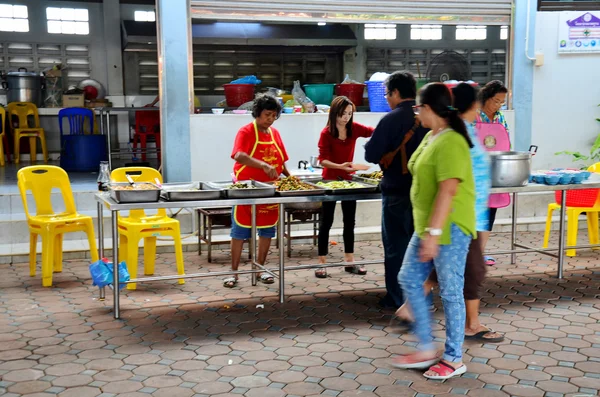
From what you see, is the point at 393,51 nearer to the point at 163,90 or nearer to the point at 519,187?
the point at 163,90

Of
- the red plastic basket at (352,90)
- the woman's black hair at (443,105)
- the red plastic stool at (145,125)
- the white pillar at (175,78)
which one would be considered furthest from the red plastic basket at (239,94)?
the woman's black hair at (443,105)

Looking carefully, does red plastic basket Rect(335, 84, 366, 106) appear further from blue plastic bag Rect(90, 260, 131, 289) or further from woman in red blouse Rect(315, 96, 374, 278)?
blue plastic bag Rect(90, 260, 131, 289)

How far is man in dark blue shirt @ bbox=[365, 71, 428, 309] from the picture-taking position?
446cm

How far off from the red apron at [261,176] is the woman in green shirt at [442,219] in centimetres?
195

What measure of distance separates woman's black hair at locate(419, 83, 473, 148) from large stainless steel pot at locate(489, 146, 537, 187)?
1691 millimetres

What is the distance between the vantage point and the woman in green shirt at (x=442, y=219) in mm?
3398

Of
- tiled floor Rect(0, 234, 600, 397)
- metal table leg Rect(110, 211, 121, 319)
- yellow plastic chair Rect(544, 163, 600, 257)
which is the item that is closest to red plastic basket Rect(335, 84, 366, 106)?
yellow plastic chair Rect(544, 163, 600, 257)

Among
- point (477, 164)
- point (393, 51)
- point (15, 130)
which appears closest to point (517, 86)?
point (477, 164)

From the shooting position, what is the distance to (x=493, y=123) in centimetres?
562

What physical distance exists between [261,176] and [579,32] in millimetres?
5393

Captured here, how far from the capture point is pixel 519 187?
5.20 metres

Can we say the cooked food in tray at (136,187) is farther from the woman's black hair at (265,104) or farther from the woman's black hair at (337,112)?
the woman's black hair at (337,112)

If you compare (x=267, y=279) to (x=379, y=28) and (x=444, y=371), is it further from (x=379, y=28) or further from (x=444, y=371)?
(x=379, y=28)

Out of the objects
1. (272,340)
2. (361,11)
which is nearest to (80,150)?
(361,11)
